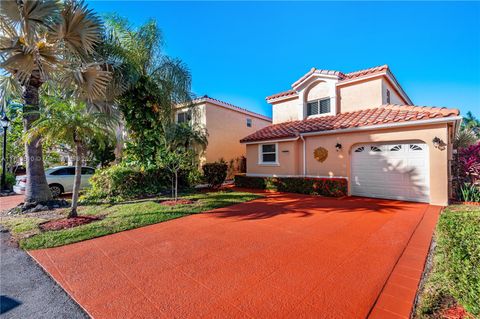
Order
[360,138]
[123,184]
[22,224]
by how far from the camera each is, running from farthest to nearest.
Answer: [360,138] → [123,184] → [22,224]

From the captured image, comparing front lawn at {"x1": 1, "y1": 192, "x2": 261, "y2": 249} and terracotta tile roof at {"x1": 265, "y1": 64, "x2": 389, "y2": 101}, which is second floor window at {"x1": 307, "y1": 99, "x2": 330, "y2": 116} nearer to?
terracotta tile roof at {"x1": 265, "y1": 64, "x2": 389, "y2": 101}

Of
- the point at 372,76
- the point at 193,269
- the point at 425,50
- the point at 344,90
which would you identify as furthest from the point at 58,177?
the point at 425,50

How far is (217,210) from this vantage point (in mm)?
8023

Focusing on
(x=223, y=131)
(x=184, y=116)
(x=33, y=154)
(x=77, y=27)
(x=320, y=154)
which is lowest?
(x=33, y=154)

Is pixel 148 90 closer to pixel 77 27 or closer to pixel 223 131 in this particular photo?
pixel 77 27

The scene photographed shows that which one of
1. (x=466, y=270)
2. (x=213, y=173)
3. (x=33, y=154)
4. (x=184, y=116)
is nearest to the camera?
(x=466, y=270)

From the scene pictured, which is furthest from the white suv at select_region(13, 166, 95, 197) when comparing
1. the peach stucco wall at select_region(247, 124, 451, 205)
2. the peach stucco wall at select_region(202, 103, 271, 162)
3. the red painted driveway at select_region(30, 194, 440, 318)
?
the peach stucco wall at select_region(247, 124, 451, 205)

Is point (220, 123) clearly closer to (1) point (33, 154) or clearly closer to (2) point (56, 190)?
(2) point (56, 190)

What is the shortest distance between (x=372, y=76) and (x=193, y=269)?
42.5ft

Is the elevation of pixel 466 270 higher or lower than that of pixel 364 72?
lower

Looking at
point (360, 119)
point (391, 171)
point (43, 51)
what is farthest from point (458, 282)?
point (43, 51)

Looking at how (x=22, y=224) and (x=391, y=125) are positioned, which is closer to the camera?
(x=22, y=224)

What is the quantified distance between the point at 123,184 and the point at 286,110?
11.3 m

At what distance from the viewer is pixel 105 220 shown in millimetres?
6613
